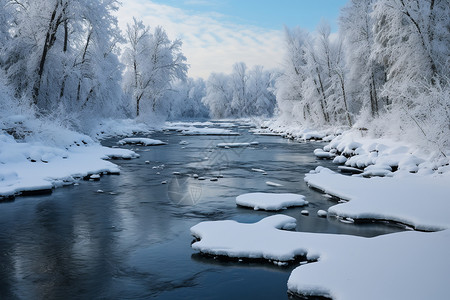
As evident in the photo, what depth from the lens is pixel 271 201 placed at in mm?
10648

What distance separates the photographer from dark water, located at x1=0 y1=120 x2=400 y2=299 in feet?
19.5

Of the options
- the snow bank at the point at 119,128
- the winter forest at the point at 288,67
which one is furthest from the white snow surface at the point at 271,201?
the snow bank at the point at 119,128

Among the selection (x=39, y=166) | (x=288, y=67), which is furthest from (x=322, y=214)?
(x=288, y=67)

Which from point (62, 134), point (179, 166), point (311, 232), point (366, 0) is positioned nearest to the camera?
point (311, 232)

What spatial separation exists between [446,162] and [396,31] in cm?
936

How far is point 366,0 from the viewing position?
92.7ft

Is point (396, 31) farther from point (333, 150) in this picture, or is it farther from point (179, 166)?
point (179, 166)

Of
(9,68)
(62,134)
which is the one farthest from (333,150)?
(9,68)

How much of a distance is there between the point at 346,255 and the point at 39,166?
12039mm

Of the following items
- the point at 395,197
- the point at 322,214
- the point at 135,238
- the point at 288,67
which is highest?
the point at 288,67

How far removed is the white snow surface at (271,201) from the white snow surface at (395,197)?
1.16 meters

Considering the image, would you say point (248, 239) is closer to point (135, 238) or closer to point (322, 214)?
point (135, 238)

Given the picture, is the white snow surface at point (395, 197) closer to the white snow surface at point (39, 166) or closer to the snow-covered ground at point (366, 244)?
the snow-covered ground at point (366, 244)

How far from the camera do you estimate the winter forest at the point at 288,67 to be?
61.8 ft
